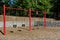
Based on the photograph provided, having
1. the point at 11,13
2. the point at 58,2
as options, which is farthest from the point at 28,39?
the point at 58,2

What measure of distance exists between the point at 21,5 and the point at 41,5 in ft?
10.8

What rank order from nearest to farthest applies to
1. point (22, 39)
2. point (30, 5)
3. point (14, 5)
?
point (22, 39) < point (30, 5) < point (14, 5)

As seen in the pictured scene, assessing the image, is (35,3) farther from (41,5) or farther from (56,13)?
(56,13)

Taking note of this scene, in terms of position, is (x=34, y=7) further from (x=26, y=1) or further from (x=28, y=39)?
(x=28, y=39)

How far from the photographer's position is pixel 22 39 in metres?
14.7

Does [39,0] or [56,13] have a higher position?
[39,0]

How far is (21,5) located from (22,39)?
2023 centimetres

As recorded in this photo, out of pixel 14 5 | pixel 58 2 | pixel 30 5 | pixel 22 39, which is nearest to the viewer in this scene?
pixel 22 39

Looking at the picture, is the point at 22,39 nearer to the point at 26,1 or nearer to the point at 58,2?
the point at 26,1

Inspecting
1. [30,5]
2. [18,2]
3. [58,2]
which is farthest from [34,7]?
[58,2]

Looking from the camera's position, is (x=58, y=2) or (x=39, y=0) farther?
(x=58, y=2)

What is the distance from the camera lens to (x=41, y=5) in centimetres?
3547

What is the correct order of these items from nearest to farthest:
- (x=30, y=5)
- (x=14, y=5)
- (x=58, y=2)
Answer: (x=30, y=5) → (x=14, y=5) → (x=58, y=2)

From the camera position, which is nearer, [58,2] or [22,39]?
[22,39]
